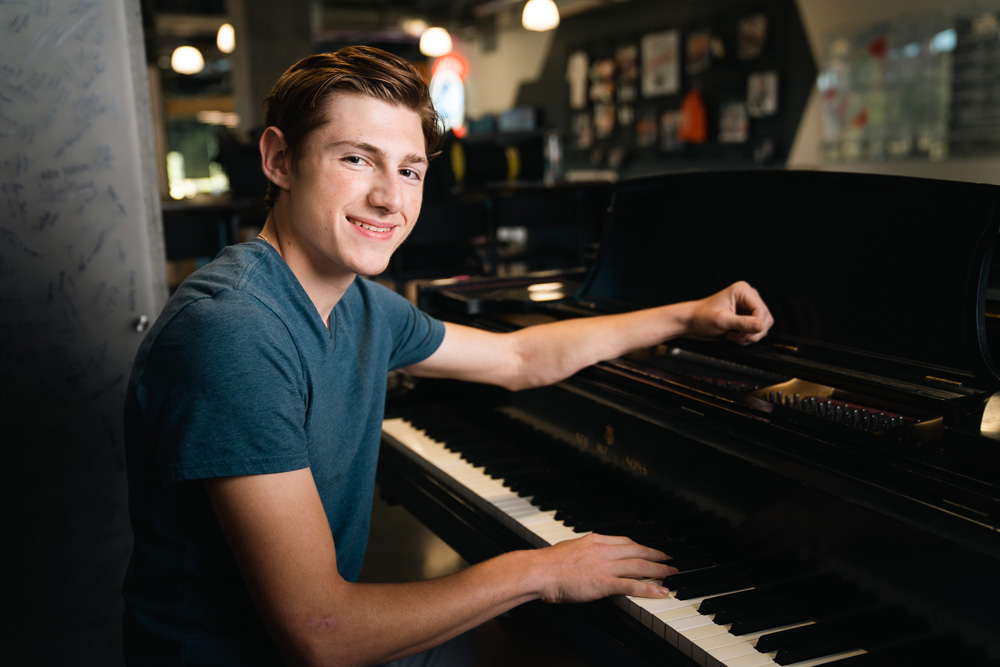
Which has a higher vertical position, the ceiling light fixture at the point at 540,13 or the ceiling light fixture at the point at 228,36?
the ceiling light fixture at the point at 228,36

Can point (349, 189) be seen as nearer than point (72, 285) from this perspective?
Yes

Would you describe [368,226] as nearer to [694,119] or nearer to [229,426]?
[229,426]

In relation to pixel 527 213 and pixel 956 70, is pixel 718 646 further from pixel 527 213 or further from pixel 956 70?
pixel 956 70

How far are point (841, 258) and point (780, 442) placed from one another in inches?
19.1

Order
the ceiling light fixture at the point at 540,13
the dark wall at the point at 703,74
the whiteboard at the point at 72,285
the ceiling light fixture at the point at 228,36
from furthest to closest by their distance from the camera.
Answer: the ceiling light fixture at the point at 228,36
the ceiling light fixture at the point at 540,13
the dark wall at the point at 703,74
the whiteboard at the point at 72,285

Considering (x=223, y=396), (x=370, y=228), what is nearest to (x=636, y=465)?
(x=370, y=228)

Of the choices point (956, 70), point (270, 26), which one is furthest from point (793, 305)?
point (270, 26)

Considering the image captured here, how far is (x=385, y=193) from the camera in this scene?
4.06ft

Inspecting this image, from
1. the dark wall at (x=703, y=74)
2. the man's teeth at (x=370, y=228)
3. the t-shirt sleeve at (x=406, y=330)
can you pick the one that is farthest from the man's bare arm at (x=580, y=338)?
the dark wall at (x=703, y=74)

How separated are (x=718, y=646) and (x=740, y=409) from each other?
0.36 metres

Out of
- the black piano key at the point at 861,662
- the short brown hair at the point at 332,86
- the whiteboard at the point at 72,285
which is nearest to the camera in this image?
the black piano key at the point at 861,662

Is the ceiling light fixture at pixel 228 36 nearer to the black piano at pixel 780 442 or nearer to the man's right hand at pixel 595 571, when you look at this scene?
the black piano at pixel 780 442

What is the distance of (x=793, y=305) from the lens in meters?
1.52

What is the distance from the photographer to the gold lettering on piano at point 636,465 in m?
1.39
